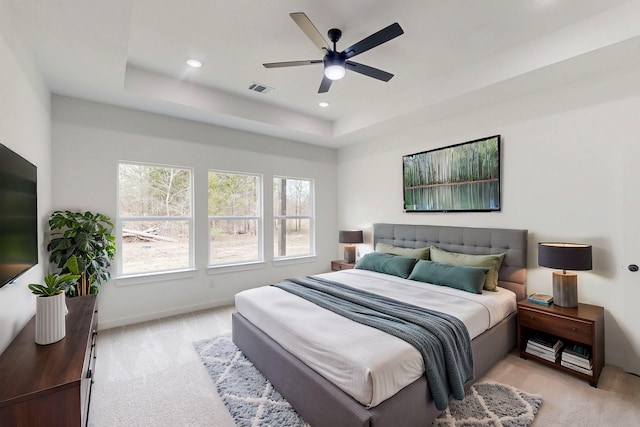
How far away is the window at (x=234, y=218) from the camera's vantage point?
455cm

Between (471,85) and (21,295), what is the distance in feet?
14.3

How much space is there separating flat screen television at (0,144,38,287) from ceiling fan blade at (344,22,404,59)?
7.56 feet

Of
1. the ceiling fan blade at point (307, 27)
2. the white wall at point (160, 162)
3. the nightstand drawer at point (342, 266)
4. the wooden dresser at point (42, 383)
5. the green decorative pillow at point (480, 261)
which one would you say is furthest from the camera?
the nightstand drawer at point (342, 266)

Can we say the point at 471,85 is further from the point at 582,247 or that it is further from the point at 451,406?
the point at 451,406

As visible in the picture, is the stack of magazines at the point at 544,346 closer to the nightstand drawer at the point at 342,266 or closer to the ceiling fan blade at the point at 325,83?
the nightstand drawer at the point at 342,266

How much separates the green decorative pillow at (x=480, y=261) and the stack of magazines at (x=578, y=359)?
761mm

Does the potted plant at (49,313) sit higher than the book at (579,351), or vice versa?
the potted plant at (49,313)

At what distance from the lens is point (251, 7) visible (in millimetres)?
2277

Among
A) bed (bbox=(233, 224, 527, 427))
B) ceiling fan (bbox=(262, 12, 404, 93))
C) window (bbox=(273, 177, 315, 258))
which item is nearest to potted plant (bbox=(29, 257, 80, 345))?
bed (bbox=(233, 224, 527, 427))

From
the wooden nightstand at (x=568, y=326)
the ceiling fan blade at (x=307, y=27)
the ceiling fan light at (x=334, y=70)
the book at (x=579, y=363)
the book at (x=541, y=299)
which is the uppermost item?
the ceiling fan blade at (x=307, y=27)

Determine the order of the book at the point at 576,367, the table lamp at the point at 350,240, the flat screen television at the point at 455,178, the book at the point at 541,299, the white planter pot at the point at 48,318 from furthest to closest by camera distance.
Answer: the table lamp at the point at 350,240 < the flat screen television at the point at 455,178 < the book at the point at 541,299 < the book at the point at 576,367 < the white planter pot at the point at 48,318

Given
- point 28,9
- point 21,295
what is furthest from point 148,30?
point 21,295

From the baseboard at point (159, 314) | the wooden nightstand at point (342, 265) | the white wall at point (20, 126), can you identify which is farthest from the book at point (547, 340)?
the white wall at point (20, 126)

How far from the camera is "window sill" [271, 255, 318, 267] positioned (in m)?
5.11
